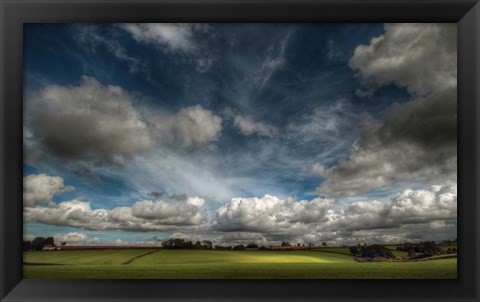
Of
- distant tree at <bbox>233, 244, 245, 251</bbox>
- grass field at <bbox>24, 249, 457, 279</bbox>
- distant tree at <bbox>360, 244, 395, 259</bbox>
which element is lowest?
grass field at <bbox>24, 249, 457, 279</bbox>

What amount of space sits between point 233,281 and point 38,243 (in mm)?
1184

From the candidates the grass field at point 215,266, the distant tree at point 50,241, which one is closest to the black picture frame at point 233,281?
the grass field at point 215,266

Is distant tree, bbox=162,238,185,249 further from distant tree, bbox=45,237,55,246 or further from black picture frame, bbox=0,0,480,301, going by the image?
distant tree, bbox=45,237,55,246

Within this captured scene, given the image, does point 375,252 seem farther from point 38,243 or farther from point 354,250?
point 38,243

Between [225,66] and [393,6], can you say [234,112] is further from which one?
[393,6]

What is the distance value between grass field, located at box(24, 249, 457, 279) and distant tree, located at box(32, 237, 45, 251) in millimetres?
30

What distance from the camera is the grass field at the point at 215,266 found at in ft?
8.17

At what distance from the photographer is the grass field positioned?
249 centimetres

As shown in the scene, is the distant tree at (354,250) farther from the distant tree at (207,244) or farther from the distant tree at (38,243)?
the distant tree at (38,243)

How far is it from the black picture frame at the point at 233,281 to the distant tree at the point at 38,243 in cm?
8

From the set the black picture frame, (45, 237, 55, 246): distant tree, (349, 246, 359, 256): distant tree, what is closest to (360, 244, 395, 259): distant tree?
(349, 246, 359, 256): distant tree

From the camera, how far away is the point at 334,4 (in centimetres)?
248

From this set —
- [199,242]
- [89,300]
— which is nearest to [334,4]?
[199,242]

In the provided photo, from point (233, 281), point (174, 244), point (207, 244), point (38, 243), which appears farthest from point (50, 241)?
point (233, 281)
